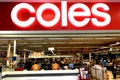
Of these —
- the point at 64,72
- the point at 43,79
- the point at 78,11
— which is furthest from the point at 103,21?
the point at 43,79

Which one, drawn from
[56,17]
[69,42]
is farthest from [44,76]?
[69,42]

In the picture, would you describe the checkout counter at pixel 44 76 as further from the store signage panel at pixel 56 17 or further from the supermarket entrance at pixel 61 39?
the store signage panel at pixel 56 17

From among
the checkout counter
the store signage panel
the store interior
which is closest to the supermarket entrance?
the store interior

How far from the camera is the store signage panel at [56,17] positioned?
3.34 metres

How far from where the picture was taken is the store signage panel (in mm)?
3336

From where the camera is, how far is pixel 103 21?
132 inches

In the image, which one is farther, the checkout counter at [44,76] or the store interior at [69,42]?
the store interior at [69,42]

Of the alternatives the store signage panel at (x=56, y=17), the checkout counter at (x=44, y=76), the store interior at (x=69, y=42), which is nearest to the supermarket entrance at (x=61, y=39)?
the store interior at (x=69, y=42)

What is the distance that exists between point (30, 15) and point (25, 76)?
111 cm

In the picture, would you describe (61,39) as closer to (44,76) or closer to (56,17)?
(44,76)

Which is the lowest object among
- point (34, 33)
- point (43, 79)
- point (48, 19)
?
point (43, 79)

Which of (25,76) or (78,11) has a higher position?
(78,11)

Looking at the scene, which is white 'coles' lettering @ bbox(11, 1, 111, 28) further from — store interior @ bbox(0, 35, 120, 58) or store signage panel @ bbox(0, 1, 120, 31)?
store interior @ bbox(0, 35, 120, 58)

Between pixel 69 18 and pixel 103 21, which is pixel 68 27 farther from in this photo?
pixel 103 21
